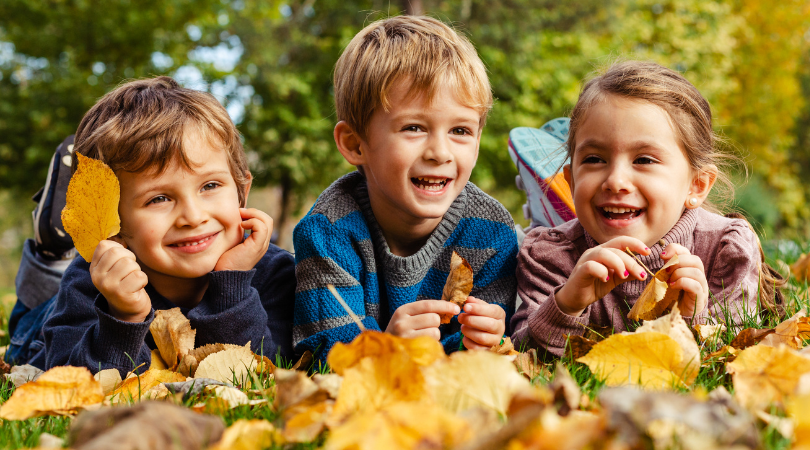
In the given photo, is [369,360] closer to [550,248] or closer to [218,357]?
[218,357]

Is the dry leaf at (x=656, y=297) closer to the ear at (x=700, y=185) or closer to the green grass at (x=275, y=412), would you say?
the green grass at (x=275, y=412)

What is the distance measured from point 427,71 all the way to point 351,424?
1.50 metres

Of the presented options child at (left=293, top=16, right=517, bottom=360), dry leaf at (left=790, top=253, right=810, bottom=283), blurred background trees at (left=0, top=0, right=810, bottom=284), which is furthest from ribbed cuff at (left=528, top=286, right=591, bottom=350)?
blurred background trees at (left=0, top=0, right=810, bottom=284)

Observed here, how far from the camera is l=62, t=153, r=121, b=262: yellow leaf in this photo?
6.07ft

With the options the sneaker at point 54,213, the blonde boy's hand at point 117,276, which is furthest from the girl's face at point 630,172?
the sneaker at point 54,213

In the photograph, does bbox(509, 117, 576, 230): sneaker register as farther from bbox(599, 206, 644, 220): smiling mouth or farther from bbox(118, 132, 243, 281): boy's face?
bbox(118, 132, 243, 281): boy's face

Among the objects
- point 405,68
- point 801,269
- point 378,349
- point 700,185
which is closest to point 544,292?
point 700,185

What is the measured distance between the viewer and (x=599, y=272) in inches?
71.4

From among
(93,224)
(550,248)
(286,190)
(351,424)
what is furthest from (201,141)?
(286,190)

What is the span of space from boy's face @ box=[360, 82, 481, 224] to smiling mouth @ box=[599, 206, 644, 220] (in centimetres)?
51

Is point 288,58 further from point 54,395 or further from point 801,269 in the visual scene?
point 54,395

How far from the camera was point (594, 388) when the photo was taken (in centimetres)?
143

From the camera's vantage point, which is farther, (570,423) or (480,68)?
(480,68)

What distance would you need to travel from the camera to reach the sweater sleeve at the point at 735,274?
2172mm
